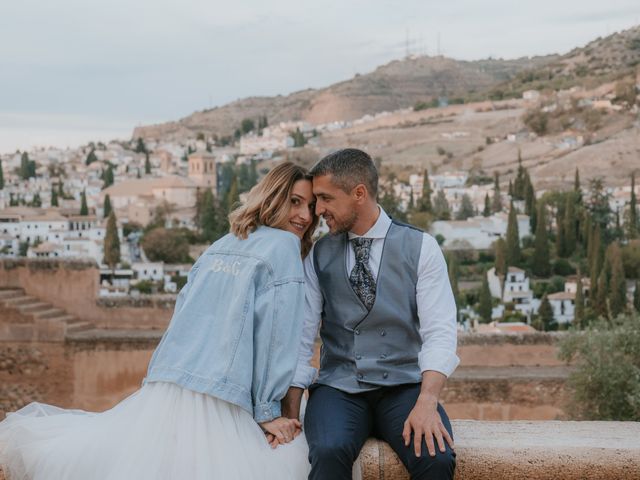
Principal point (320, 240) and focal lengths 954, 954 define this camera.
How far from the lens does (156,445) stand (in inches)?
65.1

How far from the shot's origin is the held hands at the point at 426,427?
65.7 inches

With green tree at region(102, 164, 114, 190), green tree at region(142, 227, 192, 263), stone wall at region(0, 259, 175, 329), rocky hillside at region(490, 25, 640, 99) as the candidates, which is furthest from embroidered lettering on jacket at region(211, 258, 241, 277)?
rocky hillside at region(490, 25, 640, 99)

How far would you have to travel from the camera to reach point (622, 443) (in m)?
1.70

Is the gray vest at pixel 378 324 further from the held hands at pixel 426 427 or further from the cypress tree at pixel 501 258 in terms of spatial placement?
the cypress tree at pixel 501 258

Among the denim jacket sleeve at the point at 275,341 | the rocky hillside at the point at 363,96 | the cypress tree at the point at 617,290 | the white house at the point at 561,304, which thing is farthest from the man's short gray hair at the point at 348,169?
the rocky hillside at the point at 363,96

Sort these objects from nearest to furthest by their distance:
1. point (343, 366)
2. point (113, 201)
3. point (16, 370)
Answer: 1. point (343, 366)
2. point (16, 370)
3. point (113, 201)

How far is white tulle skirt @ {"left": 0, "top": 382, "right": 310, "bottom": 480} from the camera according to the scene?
1.64m

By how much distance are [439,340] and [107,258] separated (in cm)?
3430

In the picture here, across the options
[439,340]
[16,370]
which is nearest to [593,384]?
[16,370]

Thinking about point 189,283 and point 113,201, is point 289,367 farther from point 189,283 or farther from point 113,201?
point 113,201

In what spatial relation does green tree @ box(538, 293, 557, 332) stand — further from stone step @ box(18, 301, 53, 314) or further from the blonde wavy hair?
the blonde wavy hair

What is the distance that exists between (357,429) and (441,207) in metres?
45.8

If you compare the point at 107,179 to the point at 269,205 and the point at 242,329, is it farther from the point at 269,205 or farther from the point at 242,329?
the point at 242,329

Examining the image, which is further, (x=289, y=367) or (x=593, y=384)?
(x=593, y=384)
